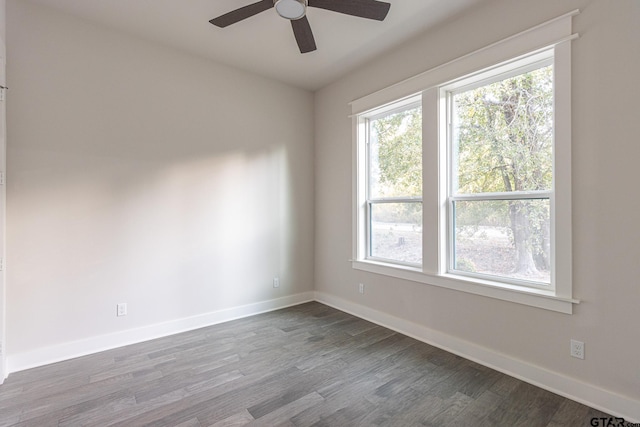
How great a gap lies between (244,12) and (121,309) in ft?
9.09

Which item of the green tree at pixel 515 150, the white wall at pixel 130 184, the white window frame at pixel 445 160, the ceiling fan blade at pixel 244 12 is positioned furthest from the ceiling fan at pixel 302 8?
the white wall at pixel 130 184

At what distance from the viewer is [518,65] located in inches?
94.5

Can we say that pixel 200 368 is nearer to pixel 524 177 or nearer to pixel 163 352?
pixel 163 352

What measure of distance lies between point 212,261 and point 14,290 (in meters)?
1.59

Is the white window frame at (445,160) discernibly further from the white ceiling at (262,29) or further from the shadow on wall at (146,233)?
the shadow on wall at (146,233)

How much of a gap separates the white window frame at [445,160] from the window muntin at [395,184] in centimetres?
11

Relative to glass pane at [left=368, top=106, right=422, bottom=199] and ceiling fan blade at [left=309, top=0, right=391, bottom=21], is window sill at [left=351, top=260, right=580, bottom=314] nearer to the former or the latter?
glass pane at [left=368, top=106, right=422, bottom=199]

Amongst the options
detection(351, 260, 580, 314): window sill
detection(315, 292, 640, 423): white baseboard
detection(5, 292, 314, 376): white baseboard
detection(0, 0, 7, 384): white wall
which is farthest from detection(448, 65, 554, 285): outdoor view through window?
detection(0, 0, 7, 384): white wall

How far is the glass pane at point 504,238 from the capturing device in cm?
230

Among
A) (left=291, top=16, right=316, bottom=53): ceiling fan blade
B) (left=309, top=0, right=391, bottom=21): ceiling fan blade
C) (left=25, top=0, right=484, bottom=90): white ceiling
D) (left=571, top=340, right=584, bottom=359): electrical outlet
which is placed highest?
(left=25, top=0, right=484, bottom=90): white ceiling

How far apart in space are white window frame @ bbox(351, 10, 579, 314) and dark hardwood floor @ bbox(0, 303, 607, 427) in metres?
0.66

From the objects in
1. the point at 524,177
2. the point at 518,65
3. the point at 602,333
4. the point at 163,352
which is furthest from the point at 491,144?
the point at 163,352

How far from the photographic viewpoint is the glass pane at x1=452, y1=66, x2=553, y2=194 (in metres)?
2.30

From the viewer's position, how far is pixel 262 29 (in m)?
2.87
